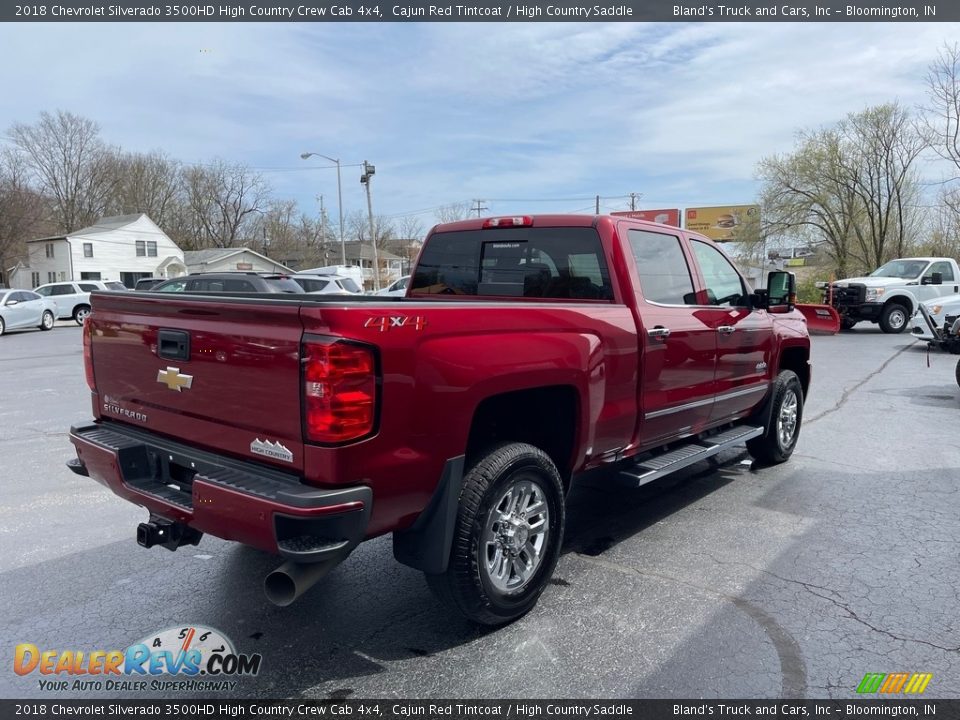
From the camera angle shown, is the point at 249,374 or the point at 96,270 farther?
the point at 96,270

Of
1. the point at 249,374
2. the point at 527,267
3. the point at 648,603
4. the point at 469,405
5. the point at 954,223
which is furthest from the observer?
the point at 954,223

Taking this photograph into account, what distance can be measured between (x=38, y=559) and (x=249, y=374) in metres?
2.52

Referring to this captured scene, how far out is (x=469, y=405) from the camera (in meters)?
3.00

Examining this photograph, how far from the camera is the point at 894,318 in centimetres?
1931

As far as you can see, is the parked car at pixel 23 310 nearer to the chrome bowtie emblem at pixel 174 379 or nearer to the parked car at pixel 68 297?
the parked car at pixel 68 297

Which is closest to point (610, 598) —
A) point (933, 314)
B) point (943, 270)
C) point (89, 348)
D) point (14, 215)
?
point (89, 348)

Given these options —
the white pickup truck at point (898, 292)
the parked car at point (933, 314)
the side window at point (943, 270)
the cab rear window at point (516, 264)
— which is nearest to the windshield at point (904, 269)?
the white pickup truck at point (898, 292)

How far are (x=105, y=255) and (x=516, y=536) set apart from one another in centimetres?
→ 6485

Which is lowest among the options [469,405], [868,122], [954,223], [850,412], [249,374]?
[850,412]

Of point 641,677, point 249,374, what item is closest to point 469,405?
point 249,374

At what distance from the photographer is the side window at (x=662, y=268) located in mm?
4398

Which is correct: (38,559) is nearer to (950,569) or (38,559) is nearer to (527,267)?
(527,267)

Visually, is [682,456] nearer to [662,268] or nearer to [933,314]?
[662,268]

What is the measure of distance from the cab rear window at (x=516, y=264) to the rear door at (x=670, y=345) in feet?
1.00
